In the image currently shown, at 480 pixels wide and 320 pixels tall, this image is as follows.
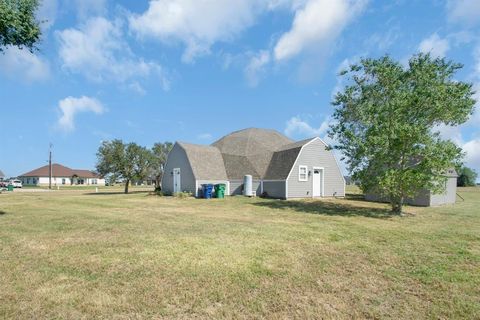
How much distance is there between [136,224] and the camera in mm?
10406

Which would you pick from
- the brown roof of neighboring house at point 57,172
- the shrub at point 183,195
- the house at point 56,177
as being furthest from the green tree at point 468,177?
the brown roof of neighboring house at point 57,172

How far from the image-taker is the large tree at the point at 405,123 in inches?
523

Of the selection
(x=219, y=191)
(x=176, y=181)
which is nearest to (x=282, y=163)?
(x=219, y=191)

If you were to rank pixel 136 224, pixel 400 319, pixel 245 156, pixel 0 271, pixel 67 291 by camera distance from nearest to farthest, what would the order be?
pixel 400 319
pixel 67 291
pixel 0 271
pixel 136 224
pixel 245 156

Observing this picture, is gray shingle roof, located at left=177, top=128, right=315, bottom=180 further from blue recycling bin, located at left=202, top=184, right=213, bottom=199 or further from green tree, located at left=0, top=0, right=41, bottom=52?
green tree, located at left=0, top=0, right=41, bottom=52

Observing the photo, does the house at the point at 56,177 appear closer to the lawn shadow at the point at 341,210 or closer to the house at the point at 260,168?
the house at the point at 260,168

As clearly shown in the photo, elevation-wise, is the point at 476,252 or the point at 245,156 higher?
the point at 245,156

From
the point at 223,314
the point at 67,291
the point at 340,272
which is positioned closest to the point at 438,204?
the point at 340,272

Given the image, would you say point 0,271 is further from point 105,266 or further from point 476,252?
point 476,252

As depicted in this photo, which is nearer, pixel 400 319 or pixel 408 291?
pixel 400 319

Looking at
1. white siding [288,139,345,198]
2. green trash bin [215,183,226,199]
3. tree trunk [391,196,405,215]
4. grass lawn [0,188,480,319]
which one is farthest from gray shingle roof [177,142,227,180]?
grass lawn [0,188,480,319]

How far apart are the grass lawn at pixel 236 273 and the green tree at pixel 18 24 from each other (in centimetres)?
799

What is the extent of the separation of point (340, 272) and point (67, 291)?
475cm

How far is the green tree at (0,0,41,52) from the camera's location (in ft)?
36.9
